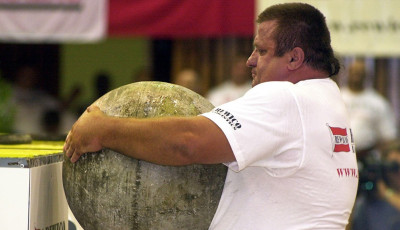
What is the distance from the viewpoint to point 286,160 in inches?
109

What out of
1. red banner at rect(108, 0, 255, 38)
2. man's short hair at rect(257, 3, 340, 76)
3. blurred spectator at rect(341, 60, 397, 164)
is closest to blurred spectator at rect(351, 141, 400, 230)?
blurred spectator at rect(341, 60, 397, 164)

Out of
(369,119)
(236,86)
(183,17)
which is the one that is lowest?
(369,119)

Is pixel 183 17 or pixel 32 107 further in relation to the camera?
pixel 32 107

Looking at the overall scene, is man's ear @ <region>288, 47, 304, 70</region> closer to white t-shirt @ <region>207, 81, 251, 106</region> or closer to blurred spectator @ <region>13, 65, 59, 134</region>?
white t-shirt @ <region>207, 81, 251, 106</region>

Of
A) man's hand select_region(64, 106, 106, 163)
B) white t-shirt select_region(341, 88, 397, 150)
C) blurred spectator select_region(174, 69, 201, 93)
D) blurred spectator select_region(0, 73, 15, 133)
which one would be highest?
man's hand select_region(64, 106, 106, 163)

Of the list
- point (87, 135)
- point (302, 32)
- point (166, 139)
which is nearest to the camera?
point (166, 139)

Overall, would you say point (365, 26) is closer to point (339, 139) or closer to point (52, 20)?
point (52, 20)

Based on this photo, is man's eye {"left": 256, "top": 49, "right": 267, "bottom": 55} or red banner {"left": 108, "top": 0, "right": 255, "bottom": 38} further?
red banner {"left": 108, "top": 0, "right": 255, "bottom": 38}

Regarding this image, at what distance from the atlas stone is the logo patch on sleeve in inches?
17.2

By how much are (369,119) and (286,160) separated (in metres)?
4.66

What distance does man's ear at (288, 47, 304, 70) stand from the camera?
2941mm

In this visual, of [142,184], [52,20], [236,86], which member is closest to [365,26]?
[236,86]

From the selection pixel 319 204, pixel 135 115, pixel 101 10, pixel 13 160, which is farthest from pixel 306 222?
pixel 101 10

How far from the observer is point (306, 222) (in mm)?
2816
